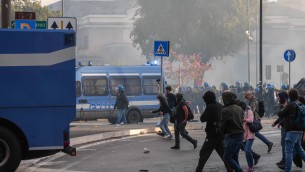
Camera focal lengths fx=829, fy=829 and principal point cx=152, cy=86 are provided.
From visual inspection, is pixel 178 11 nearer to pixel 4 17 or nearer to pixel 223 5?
pixel 223 5

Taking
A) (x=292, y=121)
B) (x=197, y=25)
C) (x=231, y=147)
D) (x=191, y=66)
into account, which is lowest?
(x=231, y=147)

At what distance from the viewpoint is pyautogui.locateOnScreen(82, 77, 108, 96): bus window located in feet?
118

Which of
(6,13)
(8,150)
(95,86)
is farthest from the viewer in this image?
(95,86)

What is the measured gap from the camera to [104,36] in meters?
109

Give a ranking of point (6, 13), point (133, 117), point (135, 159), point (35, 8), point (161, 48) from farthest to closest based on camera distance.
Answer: point (35, 8), point (133, 117), point (161, 48), point (6, 13), point (135, 159)

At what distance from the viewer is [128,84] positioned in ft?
123

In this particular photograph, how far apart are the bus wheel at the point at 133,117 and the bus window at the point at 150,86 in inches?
44.7

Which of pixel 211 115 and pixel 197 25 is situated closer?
pixel 211 115

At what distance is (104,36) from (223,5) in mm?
31205

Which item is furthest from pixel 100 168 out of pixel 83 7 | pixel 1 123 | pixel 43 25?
pixel 83 7

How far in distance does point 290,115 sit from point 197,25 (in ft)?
212

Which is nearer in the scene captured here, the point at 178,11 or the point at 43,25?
the point at 43,25

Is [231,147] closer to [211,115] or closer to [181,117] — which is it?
[211,115]

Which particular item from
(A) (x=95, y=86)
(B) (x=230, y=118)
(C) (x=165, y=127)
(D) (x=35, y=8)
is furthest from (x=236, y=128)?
(D) (x=35, y=8)
